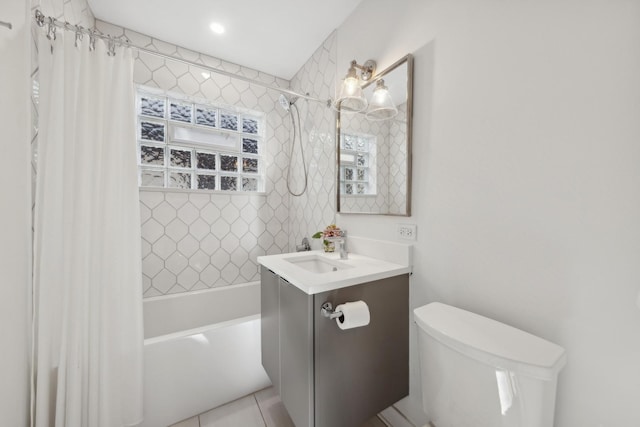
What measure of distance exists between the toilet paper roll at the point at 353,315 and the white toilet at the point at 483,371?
20 cm

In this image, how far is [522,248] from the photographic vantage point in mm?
863

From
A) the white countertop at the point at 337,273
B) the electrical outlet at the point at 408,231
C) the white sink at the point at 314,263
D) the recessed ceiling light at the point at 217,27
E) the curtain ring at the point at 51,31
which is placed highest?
the recessed ceiling light at the point at 217,27

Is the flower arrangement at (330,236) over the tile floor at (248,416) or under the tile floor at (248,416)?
over

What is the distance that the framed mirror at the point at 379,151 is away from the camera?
1277mm

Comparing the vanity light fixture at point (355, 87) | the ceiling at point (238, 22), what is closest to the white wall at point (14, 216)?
the ceiling at point (238, 22)

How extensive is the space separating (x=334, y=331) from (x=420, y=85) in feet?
4.01

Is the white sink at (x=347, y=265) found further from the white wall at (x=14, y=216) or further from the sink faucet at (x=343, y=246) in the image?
the white wall at (x=14, y=216)

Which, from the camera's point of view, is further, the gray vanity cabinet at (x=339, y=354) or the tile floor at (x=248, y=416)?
the tile floor at (x=248, y=416)

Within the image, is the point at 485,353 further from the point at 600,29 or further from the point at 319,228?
the point at 319,228

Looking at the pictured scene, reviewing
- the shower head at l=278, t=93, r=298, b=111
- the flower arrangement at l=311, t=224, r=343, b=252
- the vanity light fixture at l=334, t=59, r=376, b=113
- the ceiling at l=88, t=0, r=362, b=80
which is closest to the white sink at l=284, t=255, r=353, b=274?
the flower arrangement at l=311, t=224, r=343, b=252

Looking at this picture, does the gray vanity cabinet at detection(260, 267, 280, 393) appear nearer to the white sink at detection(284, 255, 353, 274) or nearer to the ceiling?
the white sink at detection(284, 255, 353, 274)

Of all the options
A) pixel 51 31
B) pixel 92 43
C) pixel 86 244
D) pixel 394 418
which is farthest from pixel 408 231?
pixel 51 31

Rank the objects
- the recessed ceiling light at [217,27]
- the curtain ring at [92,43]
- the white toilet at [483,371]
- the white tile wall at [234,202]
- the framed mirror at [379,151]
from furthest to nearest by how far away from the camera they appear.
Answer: the white tile wall at [234,202] < the recessed ceiling light at [217,27] < the framed mirror at [379,151] < the curtain ring at [92,43] < the white toilet at [483,371]

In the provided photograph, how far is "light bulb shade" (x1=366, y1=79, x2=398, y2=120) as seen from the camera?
1.34 meters
